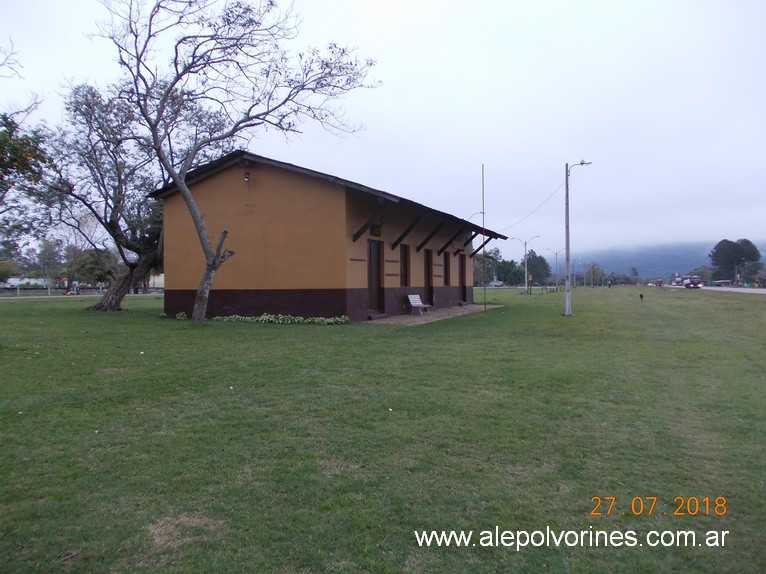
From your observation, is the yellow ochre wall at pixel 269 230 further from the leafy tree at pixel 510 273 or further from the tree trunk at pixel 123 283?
the leafy tree at pixel 510 273

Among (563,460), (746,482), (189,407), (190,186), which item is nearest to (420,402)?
(563,460)

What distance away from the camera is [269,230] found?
17.0 meters

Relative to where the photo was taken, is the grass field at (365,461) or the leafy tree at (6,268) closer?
the grass field at (365,461)

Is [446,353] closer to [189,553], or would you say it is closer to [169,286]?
[189,553]

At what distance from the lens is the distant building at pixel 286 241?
16.3m

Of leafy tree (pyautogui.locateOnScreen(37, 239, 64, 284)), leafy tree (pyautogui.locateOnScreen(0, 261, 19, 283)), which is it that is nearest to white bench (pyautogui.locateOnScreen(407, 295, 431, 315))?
leafy tree (pyautogui.locateOnScreen(37, 239, 64, 284))

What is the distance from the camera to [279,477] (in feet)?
13.3

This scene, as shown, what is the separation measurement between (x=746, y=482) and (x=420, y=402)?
3.11 metres

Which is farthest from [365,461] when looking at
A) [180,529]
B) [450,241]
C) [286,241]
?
[450,241]

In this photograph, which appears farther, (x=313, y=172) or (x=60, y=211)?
(x=60, y=211)

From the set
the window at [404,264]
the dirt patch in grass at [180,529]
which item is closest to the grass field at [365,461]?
the dirt patch in grass at [180,529]

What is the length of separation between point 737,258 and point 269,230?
128m

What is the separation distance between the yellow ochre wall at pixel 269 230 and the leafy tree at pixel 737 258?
122624 mm

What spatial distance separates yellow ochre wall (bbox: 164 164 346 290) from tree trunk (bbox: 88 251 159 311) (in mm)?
4453
